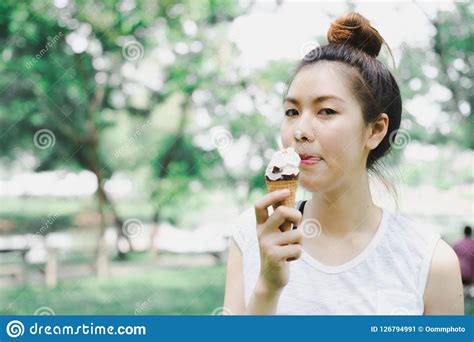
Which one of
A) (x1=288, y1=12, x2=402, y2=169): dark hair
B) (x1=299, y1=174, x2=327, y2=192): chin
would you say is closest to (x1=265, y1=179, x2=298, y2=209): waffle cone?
(x1=299, y1=174, x2=327, y2=192): chin

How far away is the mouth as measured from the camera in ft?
4.19

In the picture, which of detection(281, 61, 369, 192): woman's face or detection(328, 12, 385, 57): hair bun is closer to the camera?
detection(281, 61, 369, 192): woman's face

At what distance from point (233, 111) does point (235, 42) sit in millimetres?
549

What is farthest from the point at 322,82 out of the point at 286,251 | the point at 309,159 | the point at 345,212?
the point at 286,251

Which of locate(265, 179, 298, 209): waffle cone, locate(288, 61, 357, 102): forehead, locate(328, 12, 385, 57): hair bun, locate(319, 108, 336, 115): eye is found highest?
locate(328, 12, 385, 57): hair bun

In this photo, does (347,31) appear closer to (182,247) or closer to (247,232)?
(247,232)

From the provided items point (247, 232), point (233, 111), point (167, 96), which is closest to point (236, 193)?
point (233, 111)

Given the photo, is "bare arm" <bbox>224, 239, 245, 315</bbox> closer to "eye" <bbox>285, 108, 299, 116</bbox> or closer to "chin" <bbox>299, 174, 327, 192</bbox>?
"chin" <bbox>299, 174, 327, 192</bbox>

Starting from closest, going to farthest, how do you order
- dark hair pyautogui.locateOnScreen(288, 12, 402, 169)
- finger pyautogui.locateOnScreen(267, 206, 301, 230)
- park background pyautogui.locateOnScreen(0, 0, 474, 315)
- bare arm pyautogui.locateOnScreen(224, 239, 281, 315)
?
finger pyautogui.locateOnScreen(267, 206, 301, 230)
bare arm pyautogui.locateOnScreen(224, 239, 281, 315)
dark hair pyautogui.locateOnScreen(288, 12, 402, 169)
park background pyautogui.locateOnScreen(0, 0, 474, 315)

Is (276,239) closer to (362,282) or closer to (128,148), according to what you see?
(362,282)

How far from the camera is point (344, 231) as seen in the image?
1.38m

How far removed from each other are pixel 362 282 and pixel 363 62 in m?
0.52

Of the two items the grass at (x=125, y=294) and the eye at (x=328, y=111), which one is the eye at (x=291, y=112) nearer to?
the eye at (x=328, y=111)

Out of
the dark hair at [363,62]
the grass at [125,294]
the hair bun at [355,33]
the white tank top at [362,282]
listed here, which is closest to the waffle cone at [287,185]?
the white tank top at [362,282]
